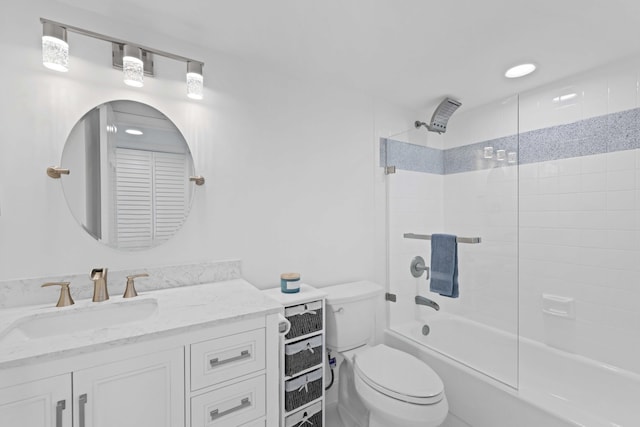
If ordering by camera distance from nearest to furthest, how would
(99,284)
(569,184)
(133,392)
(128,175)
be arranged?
(133,392) < (99,284) < (128,175) < (569,184)

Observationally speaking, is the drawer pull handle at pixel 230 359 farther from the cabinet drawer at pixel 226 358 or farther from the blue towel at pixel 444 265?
the blue towel at pixel 444 265

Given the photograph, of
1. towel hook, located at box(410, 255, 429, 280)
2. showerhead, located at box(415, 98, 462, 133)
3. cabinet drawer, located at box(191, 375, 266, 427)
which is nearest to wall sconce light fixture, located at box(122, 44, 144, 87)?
cabinet drawer, located at box(191, 375, 266, 427)

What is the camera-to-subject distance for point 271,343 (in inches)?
46.2

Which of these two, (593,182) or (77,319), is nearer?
(77,319)

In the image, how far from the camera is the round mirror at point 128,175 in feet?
4.19

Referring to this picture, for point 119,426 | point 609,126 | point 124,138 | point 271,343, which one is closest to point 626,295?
point 609,126

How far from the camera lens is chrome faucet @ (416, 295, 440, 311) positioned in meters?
2.12

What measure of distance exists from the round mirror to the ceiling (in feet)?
1.61

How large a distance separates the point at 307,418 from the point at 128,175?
158cm

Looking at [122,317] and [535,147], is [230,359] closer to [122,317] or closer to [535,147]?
[122,317]

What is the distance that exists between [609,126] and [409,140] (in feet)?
3.92

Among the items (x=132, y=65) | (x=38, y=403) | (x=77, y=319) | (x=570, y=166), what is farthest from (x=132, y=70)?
(x=570, y=166)

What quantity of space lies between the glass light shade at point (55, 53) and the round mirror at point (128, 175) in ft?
0.63

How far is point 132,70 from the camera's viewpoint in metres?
1.31
